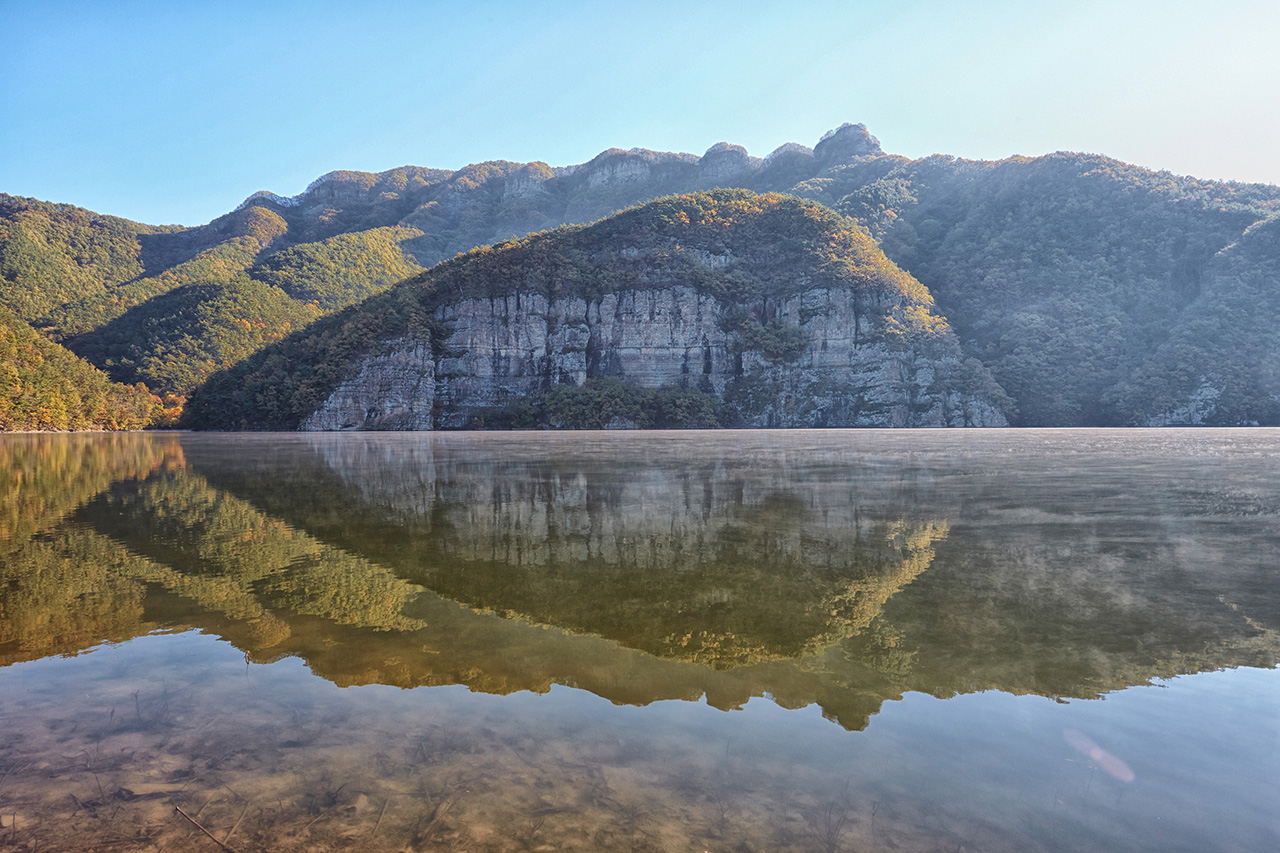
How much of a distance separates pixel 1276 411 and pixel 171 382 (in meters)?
176

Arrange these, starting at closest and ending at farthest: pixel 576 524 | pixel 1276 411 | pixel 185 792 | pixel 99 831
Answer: pixel 99 831 < pixel 185 792 < pixel 576 524 < pixel 1276 411

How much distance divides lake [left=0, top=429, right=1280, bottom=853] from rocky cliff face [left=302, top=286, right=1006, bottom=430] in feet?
298

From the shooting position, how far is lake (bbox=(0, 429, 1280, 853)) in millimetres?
3590

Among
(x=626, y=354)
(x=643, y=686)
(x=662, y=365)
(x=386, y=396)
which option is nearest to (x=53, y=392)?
(x=386, y=396)

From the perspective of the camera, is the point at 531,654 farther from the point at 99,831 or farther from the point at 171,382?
the point at 171,382

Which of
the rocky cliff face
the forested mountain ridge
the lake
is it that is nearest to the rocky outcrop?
the rocky cliff face

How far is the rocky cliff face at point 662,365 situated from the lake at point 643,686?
90726 mm

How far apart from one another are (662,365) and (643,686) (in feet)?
335

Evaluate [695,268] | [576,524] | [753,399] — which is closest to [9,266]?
[695,268]

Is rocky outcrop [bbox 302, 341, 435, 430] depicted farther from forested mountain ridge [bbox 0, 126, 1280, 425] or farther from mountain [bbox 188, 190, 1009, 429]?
forested mountain ridge [bbox 0, 126, 1280, 425]

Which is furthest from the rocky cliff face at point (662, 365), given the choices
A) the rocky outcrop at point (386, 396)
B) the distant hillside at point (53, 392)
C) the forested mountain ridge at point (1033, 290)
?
the distant hillside at point (53, 392)

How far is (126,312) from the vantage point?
439 feet

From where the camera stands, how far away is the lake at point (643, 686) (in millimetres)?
3590

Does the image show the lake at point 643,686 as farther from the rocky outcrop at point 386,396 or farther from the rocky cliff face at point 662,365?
the rocky cliff face at point 662,365
